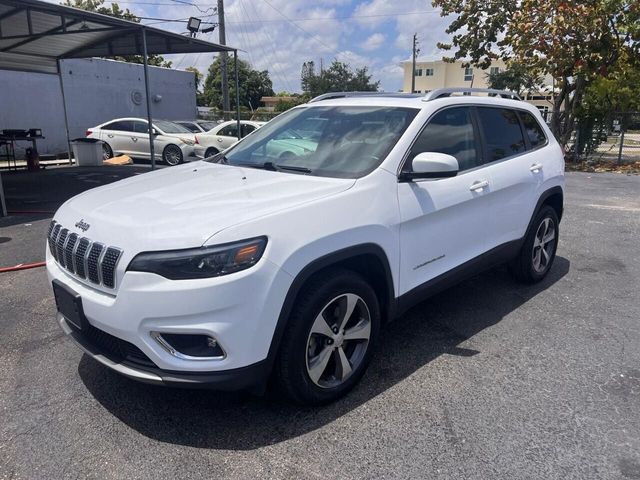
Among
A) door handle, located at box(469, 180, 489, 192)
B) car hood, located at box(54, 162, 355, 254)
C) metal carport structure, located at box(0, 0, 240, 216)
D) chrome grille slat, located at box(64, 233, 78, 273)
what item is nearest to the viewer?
car hood, located at box(54, 162, 355, 254)

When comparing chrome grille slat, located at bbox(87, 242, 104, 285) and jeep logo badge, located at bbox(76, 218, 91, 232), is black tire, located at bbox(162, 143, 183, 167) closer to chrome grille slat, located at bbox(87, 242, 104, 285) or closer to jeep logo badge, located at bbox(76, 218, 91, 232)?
jeep logo badge, located at bbox(76, 218, 91, 232)

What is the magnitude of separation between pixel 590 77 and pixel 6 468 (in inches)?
680

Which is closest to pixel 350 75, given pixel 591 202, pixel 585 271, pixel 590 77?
pixel 590 77

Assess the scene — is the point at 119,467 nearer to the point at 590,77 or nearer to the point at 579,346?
the point at 579,346

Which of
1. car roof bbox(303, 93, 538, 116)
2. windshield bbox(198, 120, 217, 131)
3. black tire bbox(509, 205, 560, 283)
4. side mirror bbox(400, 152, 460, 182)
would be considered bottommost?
black tire bbox(509, 205, 560, 283)

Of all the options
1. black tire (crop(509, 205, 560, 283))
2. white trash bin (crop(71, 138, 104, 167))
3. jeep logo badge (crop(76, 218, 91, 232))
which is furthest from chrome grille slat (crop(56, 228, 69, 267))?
white trash bin (crop(71, 138, 104, 167))

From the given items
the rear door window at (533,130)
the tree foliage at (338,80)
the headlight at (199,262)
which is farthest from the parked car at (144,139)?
the tree foliage at (338,80)

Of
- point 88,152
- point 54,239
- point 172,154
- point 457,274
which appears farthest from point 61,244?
point 88,152

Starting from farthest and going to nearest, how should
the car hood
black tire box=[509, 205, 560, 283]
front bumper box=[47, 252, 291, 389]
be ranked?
black tire box=[509, 205, 560, 283]
the car hood
front bumper box=[47, 252, 291, 389]

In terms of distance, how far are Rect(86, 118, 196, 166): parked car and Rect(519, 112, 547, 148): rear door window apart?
40.0 feet

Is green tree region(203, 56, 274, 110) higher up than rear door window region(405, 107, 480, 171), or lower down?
higher up

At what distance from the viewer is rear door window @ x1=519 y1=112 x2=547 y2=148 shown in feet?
15.8

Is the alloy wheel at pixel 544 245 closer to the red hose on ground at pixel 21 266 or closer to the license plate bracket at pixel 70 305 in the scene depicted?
the license plate bracket at pixel 70 305

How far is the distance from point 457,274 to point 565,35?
13.8 metres
